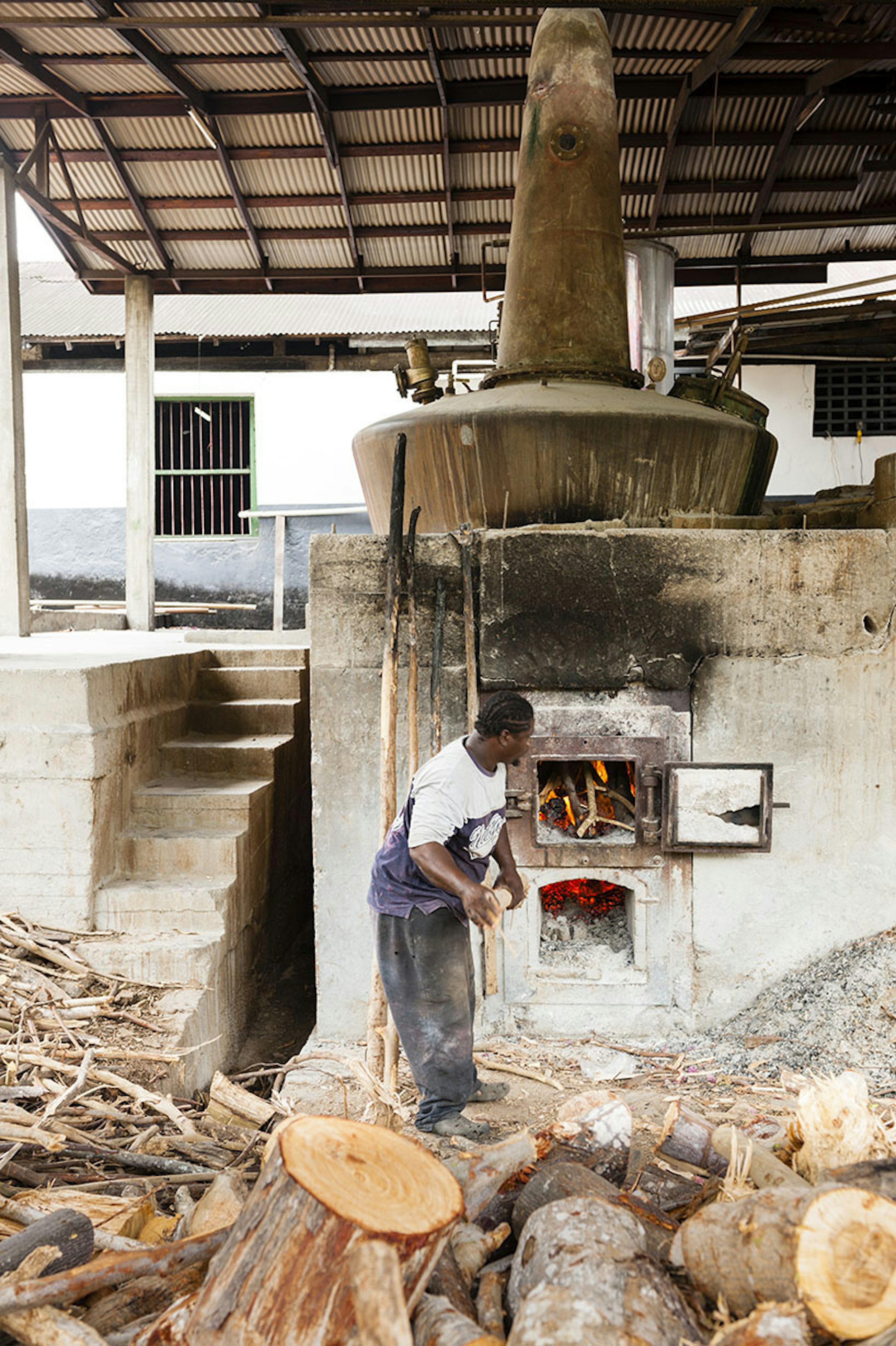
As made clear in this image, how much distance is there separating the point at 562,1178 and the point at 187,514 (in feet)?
42.0

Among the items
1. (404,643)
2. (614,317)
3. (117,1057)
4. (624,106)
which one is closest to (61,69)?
(624,106)

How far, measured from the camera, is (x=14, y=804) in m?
5.18

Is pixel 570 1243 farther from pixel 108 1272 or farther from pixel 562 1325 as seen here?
pixel 108 1272

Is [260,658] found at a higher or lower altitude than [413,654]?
lower

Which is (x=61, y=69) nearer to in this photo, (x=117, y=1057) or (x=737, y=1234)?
(x=117, y=1057)

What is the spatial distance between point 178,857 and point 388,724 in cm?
179

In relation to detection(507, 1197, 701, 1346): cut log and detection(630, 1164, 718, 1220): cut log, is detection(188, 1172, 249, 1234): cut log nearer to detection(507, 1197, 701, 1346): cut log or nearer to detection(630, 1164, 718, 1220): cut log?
detection(507, 1197, 701, 1346): cut log

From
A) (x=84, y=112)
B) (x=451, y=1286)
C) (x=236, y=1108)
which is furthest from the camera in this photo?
(x=84, y=112)

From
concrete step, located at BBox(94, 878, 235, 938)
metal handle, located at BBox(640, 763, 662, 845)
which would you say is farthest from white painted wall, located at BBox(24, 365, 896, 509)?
metal handle, located at BBox(640, 763, 662, 845)

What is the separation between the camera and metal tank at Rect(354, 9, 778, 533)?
17.7 ft

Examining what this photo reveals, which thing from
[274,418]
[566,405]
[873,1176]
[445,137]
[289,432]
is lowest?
[873,1176]

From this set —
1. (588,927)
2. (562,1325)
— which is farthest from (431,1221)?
(588,927)

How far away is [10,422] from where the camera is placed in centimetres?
743

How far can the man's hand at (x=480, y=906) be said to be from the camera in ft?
11.0
